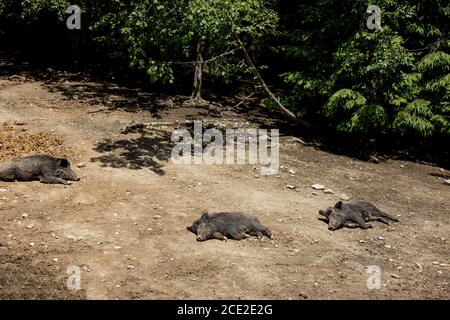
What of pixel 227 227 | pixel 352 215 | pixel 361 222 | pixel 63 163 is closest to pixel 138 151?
pixel 63 163

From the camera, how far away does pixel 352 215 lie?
32.2 ft

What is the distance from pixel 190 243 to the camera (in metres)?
8.43

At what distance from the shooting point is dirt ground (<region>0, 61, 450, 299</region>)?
7.25 metres

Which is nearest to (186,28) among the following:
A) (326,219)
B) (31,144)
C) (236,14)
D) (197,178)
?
(236,14)

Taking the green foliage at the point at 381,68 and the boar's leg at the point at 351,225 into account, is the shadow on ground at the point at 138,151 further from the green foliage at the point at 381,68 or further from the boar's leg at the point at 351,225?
the green foliage at the point at 381,68

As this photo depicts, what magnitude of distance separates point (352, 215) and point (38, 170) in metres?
6.93

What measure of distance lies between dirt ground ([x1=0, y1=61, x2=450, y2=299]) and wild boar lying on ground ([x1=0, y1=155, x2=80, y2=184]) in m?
0.23

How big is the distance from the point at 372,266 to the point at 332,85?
7.94 meters

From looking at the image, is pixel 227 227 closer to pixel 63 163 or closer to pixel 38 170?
pixel 63 163

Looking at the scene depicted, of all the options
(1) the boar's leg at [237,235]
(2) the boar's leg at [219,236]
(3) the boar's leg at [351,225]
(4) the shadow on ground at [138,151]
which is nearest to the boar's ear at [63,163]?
(4) the shadow on ground at [138,151]

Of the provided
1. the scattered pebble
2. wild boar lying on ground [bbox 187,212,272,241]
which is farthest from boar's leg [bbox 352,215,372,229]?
wild boar lying on ground [bbox 187,212,272,241]

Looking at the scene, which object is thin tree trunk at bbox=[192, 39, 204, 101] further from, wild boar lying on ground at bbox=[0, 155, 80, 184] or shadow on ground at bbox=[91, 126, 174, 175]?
wild boar lying on ground at bbox=[0, 155, 80, 184]

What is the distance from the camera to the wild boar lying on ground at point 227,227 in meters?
8.63

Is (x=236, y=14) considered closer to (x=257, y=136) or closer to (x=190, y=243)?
(x=257, y=136)
